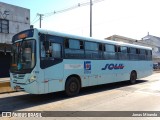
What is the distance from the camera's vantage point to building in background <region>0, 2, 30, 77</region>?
25.9 metres

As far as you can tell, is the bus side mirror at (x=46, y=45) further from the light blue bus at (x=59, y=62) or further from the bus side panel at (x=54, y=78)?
the bus side panel at (x=54, y=78)

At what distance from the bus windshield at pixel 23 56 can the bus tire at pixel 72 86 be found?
7.66 ft

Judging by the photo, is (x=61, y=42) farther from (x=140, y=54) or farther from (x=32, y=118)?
(x=140, y=54)

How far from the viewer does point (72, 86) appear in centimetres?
1138

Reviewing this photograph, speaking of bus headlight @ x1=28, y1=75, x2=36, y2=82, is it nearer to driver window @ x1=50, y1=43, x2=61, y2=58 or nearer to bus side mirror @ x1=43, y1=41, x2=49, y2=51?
bus side mirror @ x1=43, y1=41, x2=49, y2=51

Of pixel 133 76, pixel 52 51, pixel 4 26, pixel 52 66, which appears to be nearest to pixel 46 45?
pixel 52 51

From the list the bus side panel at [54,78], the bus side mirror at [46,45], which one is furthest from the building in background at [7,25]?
the bus side mirror at [46,45]

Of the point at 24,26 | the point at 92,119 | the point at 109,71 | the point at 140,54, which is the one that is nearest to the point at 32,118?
the point at 92,119

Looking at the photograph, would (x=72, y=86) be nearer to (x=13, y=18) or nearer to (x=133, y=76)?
(x=133, y=76)

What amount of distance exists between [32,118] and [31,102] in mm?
2861

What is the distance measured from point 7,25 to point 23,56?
60.0 ft

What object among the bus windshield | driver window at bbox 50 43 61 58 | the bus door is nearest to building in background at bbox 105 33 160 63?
driver window at bbox 50 43 61 58

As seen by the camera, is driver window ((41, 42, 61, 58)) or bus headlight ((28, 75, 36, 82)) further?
driver window ((41, 42, 61, 58))

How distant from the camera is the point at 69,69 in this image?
1118 cm
